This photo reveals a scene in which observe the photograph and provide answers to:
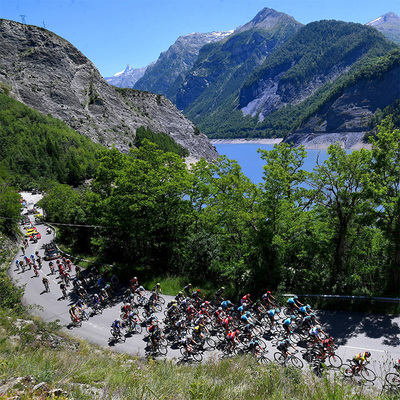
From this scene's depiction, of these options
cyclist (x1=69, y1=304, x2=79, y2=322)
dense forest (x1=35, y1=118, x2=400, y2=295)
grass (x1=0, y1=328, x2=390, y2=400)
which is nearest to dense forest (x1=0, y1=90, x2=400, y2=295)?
dense forest (x1=35, y1=118, x2=400, y2=295)

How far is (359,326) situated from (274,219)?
7.07 meters

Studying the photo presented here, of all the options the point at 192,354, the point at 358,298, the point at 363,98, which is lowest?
the point at 192,354

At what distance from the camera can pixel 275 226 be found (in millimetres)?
18312

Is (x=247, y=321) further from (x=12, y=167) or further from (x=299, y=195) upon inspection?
(x=12, y=167)

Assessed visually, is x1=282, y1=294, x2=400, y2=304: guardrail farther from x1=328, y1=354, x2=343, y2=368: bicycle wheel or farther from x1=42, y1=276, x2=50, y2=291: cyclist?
x1=42, y1=276, x2=50, y2=291: cyclist

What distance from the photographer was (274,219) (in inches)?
717

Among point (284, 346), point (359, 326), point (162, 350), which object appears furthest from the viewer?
point (162, 350)

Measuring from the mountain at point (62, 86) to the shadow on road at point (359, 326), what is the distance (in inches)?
3738

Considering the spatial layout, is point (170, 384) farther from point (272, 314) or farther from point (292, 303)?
point (292, 303)

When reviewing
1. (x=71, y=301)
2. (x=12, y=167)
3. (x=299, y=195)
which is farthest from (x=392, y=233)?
(x=12, y=167)

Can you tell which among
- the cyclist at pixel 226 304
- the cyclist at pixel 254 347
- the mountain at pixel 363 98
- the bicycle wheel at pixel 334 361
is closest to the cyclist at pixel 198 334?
the cyclist at pixel 226 304

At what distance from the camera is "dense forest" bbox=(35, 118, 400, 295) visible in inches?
627

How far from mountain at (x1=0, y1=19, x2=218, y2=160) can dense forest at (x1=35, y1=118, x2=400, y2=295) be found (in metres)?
81.7

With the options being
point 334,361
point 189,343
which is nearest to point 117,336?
point 189,343
